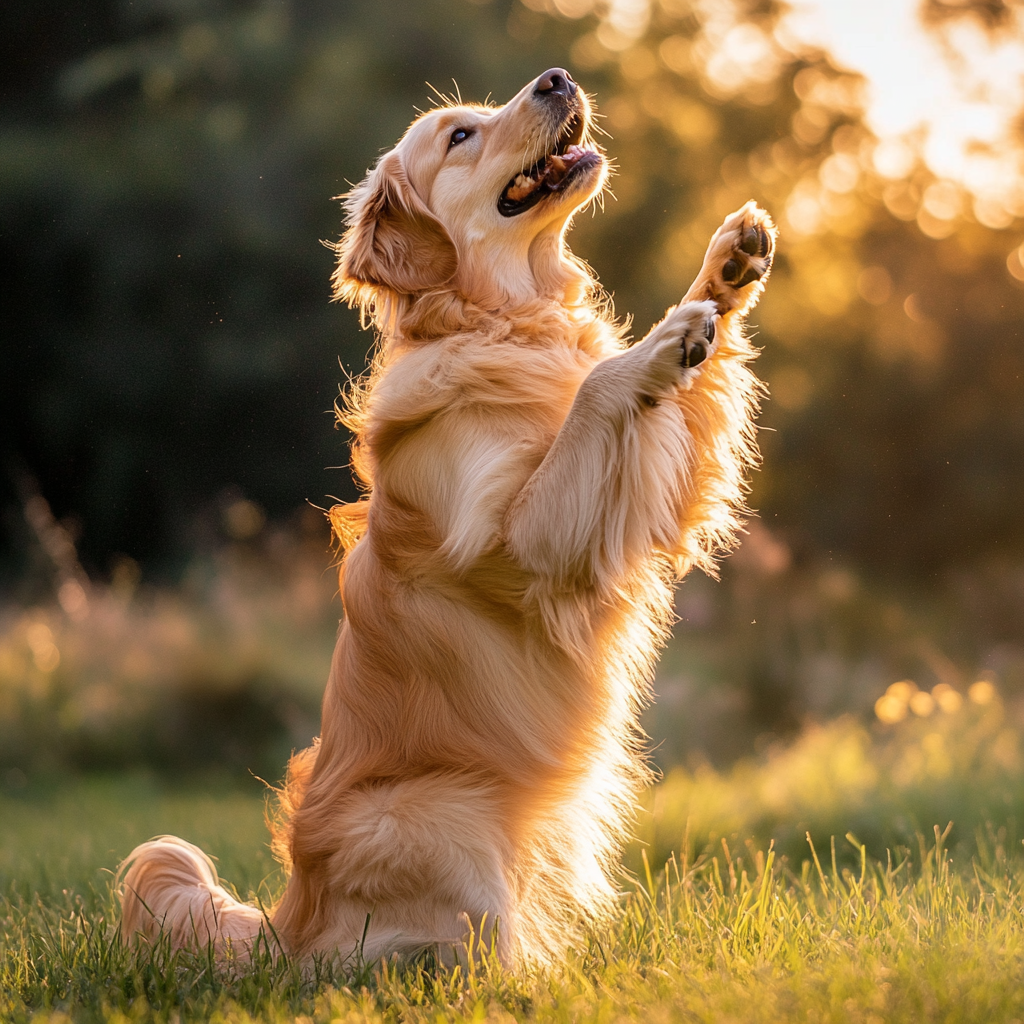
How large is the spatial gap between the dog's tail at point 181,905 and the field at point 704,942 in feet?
0.37

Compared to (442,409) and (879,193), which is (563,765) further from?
(879,193)

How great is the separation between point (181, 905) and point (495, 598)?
129 cm

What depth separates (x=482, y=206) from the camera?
150 inches

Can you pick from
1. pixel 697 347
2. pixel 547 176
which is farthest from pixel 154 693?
pixel 697 347

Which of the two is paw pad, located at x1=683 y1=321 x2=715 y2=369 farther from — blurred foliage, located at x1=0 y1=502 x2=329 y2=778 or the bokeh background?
the bokeh background

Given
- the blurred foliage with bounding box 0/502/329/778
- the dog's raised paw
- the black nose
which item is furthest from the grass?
the blurred foliage with bounding box 0/502/329/778

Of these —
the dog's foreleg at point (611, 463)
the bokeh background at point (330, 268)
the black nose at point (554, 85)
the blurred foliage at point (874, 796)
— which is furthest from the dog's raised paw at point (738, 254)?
the bokeh background at point (330, 268)

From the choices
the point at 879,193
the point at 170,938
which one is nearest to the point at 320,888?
the point at 170,938

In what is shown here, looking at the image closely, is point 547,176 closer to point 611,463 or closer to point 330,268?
point 611,463

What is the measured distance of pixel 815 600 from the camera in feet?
32.5

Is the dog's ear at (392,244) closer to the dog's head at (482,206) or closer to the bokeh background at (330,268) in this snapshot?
the dog's head at (482,206)

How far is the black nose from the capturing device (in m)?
3.77

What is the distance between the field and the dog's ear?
6.72 ft

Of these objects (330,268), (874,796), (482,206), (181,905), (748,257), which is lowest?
(181,905)
